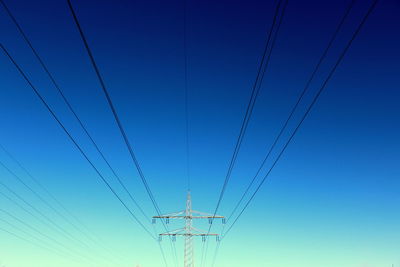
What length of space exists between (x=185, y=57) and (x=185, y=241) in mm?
22183

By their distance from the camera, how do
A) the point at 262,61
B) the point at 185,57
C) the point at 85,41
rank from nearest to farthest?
1. the point at 85,41
2. the point at 262,61
3. the point at 185,57

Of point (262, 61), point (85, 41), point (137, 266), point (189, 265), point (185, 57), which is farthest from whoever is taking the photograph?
point (137, 266)

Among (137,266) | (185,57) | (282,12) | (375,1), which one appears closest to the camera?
(375,1)

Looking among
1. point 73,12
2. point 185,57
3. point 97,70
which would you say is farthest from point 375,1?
point 185,57

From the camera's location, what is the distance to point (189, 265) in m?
33.1

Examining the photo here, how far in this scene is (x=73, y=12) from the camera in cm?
639

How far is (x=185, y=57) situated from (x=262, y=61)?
805 centimetres

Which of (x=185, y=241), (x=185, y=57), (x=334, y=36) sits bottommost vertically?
(x=334, y=36)

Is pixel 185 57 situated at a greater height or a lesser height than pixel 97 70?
greater

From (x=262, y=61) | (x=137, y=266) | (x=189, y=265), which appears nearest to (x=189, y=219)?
(x=189, y=265)

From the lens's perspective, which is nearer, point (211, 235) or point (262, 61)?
point (262, 61)

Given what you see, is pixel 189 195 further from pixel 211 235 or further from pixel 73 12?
pixel 73 12

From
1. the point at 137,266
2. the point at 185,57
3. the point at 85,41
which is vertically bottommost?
the point at 85,41

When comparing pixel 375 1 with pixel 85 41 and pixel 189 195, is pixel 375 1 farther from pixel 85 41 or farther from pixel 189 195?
pixel 189 195
